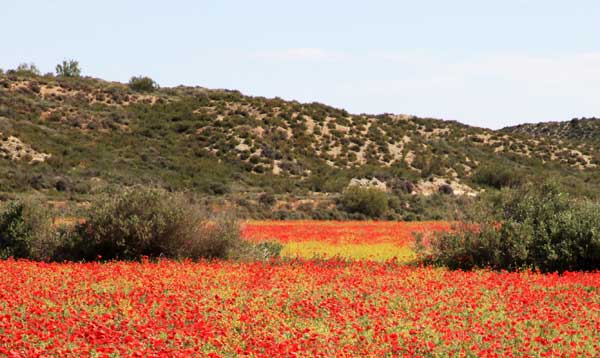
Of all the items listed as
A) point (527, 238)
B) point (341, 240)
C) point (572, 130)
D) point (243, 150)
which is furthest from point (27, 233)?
point (572, 130)

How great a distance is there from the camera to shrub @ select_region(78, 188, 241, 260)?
20500mm

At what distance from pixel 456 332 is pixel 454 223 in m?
10.1

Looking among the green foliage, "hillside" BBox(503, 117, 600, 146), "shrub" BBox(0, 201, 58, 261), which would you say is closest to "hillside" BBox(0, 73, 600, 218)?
the green foliage

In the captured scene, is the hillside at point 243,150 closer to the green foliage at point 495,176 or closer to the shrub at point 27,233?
the green foliage at point 495,176

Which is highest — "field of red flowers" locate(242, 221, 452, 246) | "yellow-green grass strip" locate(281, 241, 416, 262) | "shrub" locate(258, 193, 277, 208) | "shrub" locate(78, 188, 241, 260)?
"shrub" locate(78, 188, 241, 260)

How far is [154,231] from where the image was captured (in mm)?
20578

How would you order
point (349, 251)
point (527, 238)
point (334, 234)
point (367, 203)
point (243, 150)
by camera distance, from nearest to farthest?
point (527, 238), point (349, 251), point (334, 234), point (367, 203), point (243, 150)

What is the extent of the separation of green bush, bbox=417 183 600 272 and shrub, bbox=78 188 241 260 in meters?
5.21

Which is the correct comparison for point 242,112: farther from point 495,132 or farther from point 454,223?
point 454,223

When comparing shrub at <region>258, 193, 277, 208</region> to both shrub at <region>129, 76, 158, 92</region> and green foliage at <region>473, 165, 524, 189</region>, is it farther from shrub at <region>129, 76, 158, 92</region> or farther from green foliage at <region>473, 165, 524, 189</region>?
shrub at <region>129, 76, 158, 92</region>

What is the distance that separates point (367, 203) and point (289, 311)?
101ft

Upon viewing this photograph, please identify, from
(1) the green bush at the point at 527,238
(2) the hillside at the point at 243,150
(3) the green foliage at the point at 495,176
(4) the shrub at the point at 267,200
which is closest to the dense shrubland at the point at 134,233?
(1) the green bush at the point at 527,238

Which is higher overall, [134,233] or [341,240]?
[134,233]

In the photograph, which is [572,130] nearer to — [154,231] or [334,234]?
[334,234]
